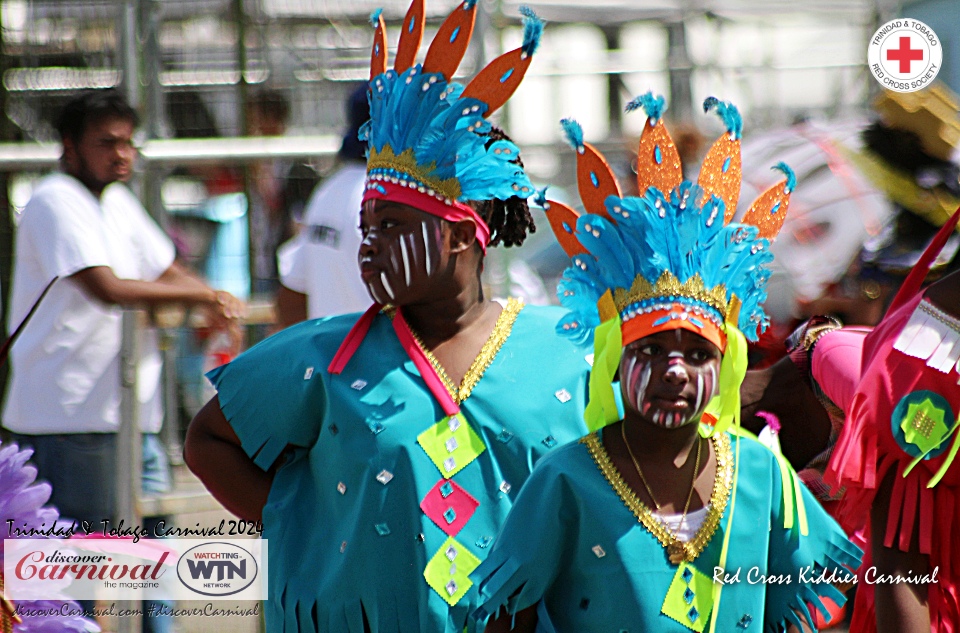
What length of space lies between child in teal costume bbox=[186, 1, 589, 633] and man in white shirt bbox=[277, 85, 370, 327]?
55.4 inches

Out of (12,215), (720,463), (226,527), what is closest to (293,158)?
(12,215)

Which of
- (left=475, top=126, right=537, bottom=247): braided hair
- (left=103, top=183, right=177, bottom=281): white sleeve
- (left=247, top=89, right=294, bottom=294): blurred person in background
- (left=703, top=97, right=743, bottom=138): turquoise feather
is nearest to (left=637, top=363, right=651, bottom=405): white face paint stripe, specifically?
(left=703, top=97, right=743, bottom=138): turquoise feather

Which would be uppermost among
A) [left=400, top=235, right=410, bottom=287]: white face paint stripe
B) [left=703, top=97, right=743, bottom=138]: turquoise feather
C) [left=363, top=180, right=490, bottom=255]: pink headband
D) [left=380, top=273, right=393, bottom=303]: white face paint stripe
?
[left=703, top=97, right=743, bottom=138]: turquoise feather

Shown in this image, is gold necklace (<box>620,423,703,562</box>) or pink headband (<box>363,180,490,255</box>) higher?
pink headband (<box>363,180,490,255</box>)

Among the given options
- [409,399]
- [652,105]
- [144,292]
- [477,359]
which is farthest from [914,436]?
[144,292]

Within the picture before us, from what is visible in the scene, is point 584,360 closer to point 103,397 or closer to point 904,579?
point 904,579

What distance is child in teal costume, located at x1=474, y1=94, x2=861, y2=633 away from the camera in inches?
105

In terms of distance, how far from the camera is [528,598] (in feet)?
8.59

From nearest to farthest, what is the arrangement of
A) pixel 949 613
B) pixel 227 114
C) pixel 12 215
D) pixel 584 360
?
pixel 949 613, pixel 584 360, pixel 12 215, pixel 227 114

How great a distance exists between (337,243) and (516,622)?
7.72 feet

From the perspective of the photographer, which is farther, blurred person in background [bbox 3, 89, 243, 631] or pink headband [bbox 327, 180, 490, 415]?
blurred person in background [bbox 3, 89, 243, 631]

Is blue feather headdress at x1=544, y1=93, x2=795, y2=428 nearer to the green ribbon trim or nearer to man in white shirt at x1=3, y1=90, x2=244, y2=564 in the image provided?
the green ribbon trim

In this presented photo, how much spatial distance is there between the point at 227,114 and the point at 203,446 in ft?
10.1

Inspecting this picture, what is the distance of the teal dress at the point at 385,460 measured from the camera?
307cm
